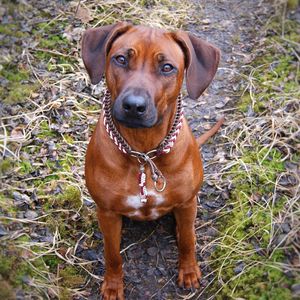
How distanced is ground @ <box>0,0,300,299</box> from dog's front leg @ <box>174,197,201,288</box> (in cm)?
9

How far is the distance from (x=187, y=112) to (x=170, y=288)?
214cm

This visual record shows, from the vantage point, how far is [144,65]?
10.4 feet

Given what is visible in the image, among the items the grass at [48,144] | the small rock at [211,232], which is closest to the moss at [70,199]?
the grass at [48,144]

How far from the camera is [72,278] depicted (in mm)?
4020

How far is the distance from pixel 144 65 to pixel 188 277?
1730 millimetres

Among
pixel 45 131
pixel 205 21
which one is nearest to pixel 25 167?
pixel 45 131

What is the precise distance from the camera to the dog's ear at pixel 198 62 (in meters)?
3.35

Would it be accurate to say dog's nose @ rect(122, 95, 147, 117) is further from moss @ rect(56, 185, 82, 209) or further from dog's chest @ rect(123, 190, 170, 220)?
moss @ rect(56, 185, 82, 209)

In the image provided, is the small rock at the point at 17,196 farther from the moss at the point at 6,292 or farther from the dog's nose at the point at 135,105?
→ the dog's nose at the point at 135,105

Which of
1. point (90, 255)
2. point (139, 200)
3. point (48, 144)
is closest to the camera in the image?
point (139, 200)

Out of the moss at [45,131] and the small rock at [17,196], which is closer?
the small rock at [17,196]

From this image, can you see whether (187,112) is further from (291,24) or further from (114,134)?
(114,134)

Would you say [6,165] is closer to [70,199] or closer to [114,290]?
[70,199]

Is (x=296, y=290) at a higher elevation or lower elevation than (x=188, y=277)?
higher
